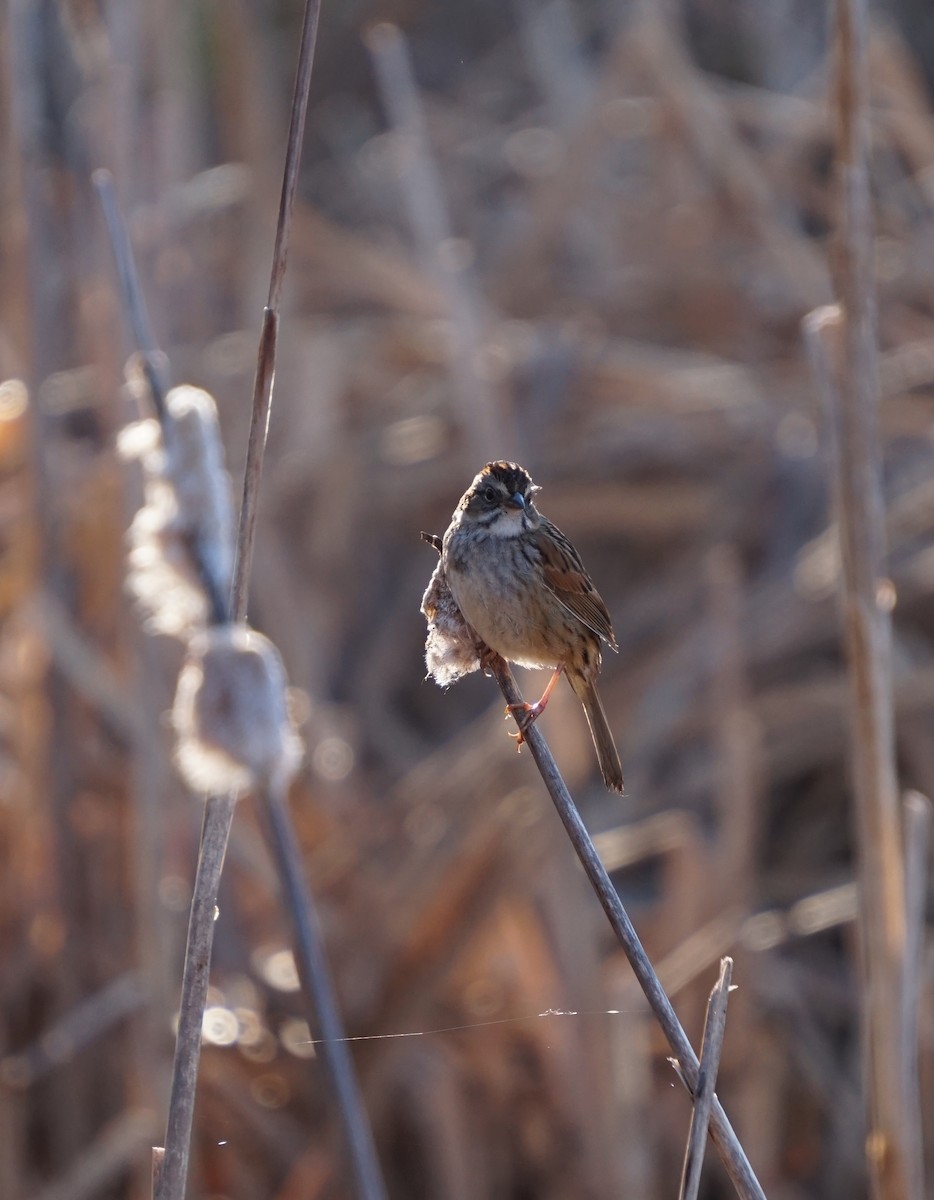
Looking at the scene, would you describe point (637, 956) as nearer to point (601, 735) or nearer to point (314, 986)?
point (314, 986)

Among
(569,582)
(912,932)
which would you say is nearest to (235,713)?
(569,582)

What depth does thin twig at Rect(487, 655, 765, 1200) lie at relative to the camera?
139 centimetres

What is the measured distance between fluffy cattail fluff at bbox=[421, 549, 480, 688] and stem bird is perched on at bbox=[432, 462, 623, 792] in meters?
0.09

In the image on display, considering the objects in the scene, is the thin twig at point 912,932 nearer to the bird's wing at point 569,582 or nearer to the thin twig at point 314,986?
the bird's wing at point 569,582

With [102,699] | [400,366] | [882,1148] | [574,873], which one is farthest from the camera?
[400,366]

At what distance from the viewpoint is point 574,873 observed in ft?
9.60

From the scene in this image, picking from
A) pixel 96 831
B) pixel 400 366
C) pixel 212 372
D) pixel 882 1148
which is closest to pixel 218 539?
pixel 882 1148

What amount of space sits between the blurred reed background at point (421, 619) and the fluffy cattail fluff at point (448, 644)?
0.60 metres

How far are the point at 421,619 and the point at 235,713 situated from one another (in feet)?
9.77

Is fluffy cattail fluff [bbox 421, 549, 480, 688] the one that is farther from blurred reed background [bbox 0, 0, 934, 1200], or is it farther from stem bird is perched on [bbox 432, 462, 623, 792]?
blurred reed background [bbox 0, 0, 934, 1200]

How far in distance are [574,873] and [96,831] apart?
1.10 metres

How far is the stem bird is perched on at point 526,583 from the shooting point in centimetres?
211

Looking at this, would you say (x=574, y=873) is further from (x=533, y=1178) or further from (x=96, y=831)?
(x=96, y=831)

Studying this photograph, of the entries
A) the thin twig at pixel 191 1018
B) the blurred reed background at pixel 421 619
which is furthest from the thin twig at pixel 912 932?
the thin twig at pixel 191 1018
